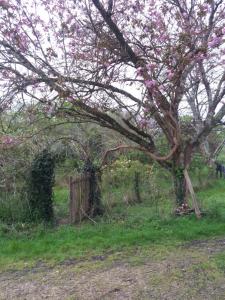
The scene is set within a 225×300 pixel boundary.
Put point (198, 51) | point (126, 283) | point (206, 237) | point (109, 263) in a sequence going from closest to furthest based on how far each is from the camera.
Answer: point (126, 283) → point (109, 263) → point (198, 51) → point (206, 237)

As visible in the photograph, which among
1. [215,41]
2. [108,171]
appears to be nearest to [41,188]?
[108,171]

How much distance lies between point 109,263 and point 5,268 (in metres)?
1.68

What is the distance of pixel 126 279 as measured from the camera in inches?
228

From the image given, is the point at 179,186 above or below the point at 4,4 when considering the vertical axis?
below

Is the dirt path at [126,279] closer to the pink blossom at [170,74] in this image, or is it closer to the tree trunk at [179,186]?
the tree trunk at [179,186]

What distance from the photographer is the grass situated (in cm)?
744

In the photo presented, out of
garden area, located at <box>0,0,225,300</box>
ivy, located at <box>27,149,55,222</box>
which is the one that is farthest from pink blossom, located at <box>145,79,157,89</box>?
ivy, located at <box>27,149,55,222</box>

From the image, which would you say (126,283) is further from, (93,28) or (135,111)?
(93,28)

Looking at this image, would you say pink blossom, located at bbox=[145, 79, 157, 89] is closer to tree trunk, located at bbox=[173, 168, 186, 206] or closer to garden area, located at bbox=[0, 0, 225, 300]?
garden area, located at bbox=[0, 0, 225, 300]

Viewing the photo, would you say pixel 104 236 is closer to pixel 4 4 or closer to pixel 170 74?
pixel 170 74

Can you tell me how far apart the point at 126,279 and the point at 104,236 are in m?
2.60

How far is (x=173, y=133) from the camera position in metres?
9.88

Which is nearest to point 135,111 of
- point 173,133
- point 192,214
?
point 173,133

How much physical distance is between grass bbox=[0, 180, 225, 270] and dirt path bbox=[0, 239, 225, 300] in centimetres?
55
